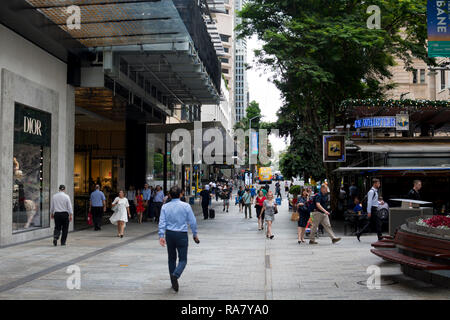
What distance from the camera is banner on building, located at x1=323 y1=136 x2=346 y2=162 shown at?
78.4 feet

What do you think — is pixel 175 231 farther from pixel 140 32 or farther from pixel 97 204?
pixel 97 204

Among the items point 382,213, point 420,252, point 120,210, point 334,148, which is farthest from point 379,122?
point 420,252

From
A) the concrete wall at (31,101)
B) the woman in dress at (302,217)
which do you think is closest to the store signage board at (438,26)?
the woman in dress at (302,217)

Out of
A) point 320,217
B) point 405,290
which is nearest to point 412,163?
point 320,217

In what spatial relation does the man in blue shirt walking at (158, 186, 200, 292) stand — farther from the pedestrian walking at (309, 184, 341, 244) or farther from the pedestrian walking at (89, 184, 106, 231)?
the pedestrian walking at (89, 184, 106, 231)

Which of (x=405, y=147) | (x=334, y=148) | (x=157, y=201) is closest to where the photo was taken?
(x=405, y=147)

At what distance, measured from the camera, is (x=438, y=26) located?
10.8 meters

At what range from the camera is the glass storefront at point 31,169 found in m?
15.6

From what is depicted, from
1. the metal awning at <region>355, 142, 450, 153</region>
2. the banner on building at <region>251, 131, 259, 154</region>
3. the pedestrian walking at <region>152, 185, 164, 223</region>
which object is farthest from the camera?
the banner on building at <region>251, 131, 259, 154</region>

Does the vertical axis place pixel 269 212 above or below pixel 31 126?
below

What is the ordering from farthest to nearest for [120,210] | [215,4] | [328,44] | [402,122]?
[215,4] → [402,122] → [328,44] → [120,210]

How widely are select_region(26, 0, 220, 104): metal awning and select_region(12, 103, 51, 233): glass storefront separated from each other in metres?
2.96

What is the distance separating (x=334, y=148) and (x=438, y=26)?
13425 mm

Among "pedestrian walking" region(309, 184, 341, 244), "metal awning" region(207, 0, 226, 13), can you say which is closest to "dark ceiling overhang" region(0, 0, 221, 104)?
"pedestrian walking" region(309, 184, 341, 244)
